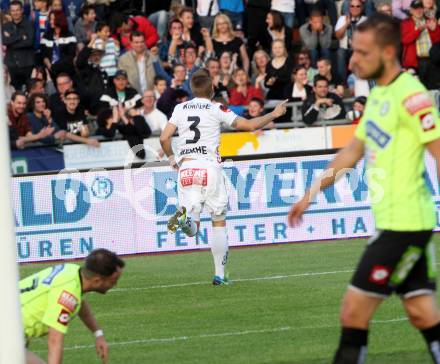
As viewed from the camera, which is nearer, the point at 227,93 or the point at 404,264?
the point at 404,264

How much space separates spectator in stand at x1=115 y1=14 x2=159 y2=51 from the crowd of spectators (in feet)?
0.07

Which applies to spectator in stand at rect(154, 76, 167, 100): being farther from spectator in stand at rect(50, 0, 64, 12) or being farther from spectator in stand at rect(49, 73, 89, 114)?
spectator in stand at rect(50, 0, 64, 12)

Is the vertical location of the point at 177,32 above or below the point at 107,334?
above

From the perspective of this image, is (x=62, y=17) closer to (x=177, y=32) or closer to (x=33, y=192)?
(x=177, y=32)

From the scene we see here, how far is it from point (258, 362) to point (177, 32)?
13.5 metres

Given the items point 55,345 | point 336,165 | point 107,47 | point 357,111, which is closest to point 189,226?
point 55,345

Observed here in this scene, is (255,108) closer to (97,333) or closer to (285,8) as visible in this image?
(285,8)

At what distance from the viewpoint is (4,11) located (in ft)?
74.5

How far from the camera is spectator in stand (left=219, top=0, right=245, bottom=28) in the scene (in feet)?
78.0

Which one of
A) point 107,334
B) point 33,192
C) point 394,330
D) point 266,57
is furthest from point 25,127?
point 394,330

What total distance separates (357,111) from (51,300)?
521 inches

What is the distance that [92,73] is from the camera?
2169 cm

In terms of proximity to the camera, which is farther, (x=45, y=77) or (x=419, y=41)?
(x=419, y=41)

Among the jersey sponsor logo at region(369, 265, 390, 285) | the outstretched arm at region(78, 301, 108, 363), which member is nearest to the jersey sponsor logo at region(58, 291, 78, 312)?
the outstretched arm at region(78, 301, 108, 363)
